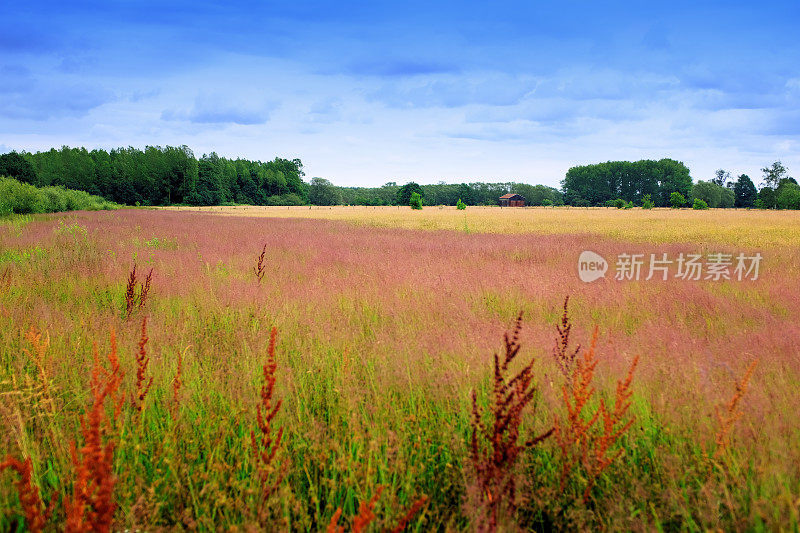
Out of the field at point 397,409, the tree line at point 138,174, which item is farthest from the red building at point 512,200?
the field at point 397,409

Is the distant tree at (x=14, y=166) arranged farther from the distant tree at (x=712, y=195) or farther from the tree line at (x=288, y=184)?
the distant tree at (x=712, y=195)

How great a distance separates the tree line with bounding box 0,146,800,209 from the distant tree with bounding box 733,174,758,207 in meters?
0.20

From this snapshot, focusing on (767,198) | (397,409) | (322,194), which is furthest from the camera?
(322,194)

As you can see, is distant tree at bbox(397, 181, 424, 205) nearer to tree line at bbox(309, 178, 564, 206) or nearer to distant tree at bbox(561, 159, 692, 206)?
tree line at bbox(309, 178, 564, 206)

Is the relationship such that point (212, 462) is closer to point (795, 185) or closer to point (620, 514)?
point (620, 514)

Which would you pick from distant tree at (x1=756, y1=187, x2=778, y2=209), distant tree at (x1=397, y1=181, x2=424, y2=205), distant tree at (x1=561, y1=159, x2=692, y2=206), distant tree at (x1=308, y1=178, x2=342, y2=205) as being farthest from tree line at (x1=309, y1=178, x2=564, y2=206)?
distant tree at (x1=756, y1=187, x2=778, y2=209)

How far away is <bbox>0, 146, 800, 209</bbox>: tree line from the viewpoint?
246 ft

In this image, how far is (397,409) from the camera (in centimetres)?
260

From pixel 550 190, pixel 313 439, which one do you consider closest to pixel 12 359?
pixel 313 439

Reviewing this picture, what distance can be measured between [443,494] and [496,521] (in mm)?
428

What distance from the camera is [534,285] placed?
19.1ft

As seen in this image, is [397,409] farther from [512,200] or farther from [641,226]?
[512,200]
